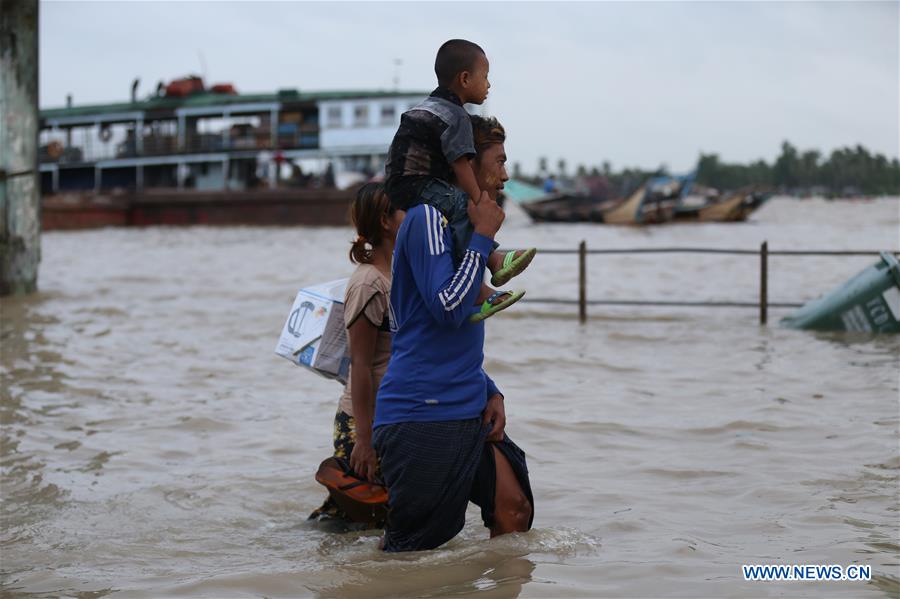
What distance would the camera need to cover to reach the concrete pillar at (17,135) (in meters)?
11.6

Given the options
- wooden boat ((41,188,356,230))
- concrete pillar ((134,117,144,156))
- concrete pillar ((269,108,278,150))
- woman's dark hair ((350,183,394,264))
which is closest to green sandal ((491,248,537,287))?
woman's dark hair ((350,183,394,264))

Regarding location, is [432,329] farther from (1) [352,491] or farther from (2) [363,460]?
(1) [352,491]

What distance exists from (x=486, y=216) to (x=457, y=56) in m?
0.44

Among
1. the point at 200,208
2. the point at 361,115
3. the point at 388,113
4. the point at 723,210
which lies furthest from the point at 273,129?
the point at 723,210

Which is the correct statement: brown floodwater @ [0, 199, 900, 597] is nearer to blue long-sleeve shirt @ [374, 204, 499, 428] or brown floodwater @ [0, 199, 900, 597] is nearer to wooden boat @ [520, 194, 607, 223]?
blue long-sleeve shirt @ [374, 204, 499, 428]

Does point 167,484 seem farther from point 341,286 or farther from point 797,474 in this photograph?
point 797,474

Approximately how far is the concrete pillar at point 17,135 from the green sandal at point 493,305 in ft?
33.6

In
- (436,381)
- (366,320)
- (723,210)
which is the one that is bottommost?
(436,381)

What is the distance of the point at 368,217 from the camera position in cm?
343

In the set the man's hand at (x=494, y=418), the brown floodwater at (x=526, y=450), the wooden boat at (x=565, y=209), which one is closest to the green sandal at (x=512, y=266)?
the man's hand at (x=494, y=418)

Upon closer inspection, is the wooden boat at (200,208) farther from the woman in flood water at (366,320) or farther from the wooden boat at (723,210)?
the woman in flood water at (366,320)

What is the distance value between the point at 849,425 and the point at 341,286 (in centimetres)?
331

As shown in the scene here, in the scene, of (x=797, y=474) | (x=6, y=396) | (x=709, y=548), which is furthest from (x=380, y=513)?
(x=6, y=396)

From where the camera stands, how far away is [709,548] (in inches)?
141
